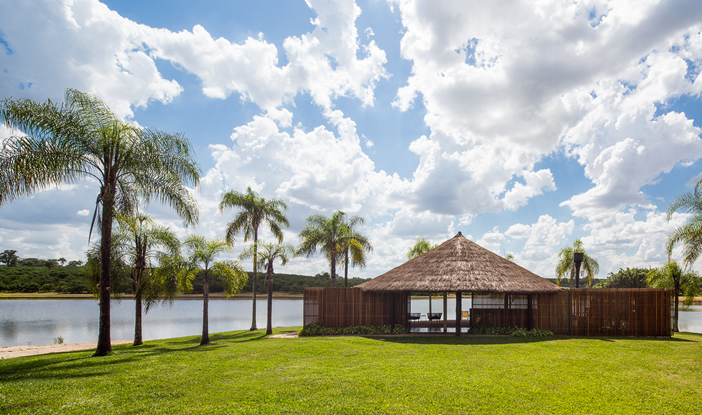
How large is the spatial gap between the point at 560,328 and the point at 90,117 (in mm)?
18223

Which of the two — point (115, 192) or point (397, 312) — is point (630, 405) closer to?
point (397, 312)

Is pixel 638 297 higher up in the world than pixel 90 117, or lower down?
lower down

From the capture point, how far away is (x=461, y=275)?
622 inches

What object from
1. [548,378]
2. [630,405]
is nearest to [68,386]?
[548,378]

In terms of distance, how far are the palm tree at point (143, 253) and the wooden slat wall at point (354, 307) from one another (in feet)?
20.2

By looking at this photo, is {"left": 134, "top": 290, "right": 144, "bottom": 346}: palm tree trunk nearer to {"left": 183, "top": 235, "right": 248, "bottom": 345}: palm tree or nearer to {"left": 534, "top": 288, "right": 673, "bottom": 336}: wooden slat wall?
{"left": 183, "top": 235, "right": 248, "bottom": 345}: palm tree

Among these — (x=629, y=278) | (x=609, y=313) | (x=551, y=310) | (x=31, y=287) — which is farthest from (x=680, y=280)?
(x=31, y=287)

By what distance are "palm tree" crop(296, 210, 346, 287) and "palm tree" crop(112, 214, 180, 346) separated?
724 centimetres

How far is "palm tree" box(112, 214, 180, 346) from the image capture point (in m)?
15.4

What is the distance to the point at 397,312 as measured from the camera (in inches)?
654

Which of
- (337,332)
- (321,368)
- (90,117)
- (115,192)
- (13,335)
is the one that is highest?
(90,117)

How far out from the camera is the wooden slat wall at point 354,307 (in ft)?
54.5

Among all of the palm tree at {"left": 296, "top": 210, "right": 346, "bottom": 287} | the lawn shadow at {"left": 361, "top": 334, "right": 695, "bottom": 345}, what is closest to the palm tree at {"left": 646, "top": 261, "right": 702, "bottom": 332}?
the lawn shadow at {"left": 361, "top": 334, "right": 695, "bottom": 345}

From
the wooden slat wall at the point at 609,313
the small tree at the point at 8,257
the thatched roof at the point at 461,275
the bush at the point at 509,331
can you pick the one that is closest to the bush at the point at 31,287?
the small tree at the point at 8,257
